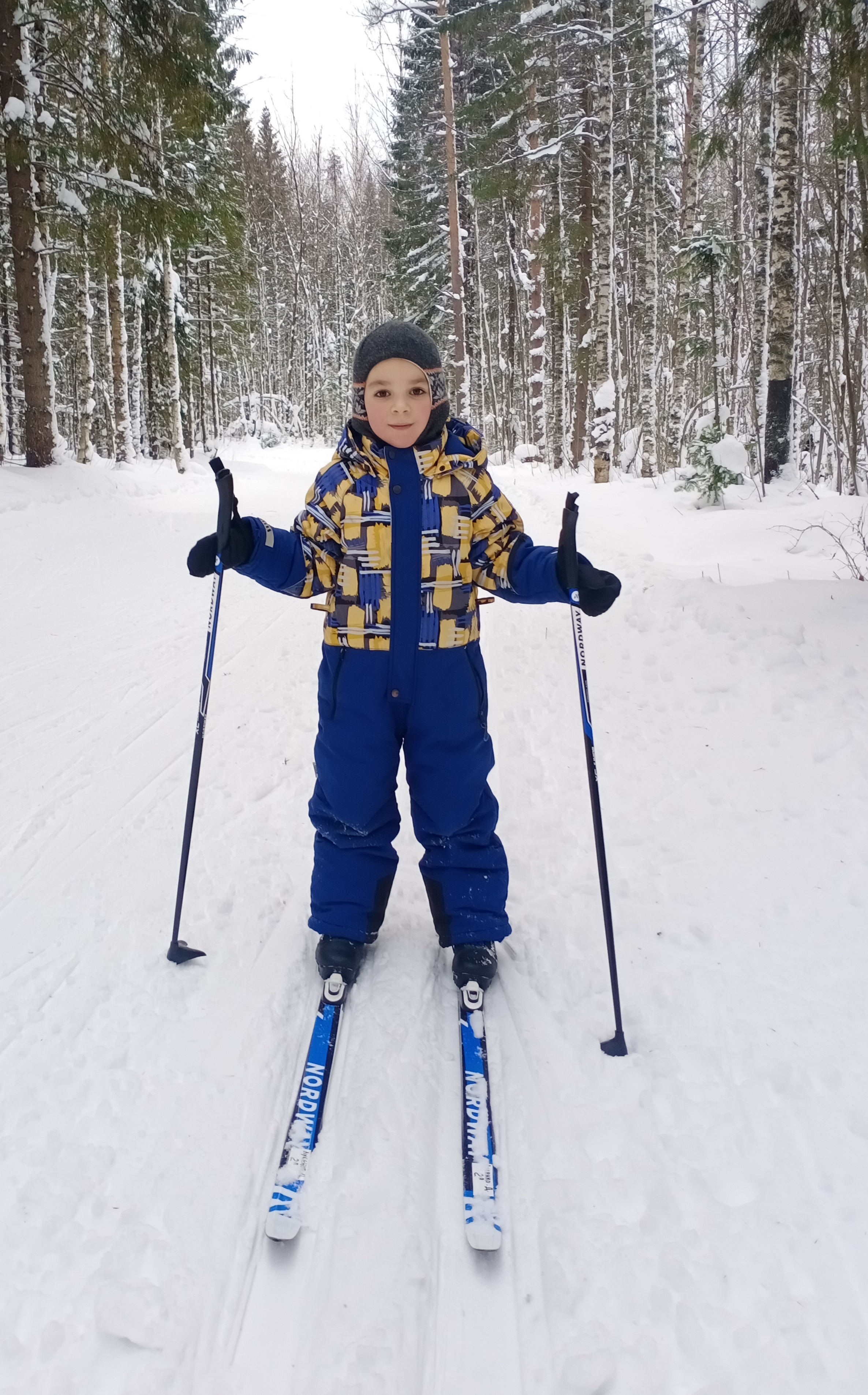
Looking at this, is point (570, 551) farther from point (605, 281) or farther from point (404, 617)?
point (605, 281)

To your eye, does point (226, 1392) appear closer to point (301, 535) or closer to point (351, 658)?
point (351, 658)

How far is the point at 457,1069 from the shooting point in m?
2.20

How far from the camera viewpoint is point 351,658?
2.48m

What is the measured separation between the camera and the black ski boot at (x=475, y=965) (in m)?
2.46

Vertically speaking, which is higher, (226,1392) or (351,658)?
(351,658)

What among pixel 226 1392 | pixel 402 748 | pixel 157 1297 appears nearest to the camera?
pixel 226 1392

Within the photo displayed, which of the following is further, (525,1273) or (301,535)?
(301,535)

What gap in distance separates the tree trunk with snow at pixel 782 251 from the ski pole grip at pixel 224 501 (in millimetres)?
9041

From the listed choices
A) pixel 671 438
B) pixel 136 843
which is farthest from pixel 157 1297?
pixel 671 438

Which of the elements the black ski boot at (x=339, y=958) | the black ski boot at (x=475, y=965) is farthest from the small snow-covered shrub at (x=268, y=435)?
the black ski boot at (x=475, y=965)

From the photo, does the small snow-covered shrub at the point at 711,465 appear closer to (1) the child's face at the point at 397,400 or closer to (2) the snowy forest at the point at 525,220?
(2) the snowy forest at the point at 525,220

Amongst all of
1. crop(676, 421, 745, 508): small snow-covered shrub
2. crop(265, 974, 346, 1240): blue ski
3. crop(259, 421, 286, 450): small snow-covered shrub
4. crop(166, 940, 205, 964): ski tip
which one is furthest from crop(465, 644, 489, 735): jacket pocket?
crop(259, 421, 286, 450): small snow-covered shrub

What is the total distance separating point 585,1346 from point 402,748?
5.52 feet

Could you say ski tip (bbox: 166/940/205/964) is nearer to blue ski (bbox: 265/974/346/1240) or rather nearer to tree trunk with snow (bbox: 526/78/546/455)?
blue ski (bbox: 265/974/346/1240)
